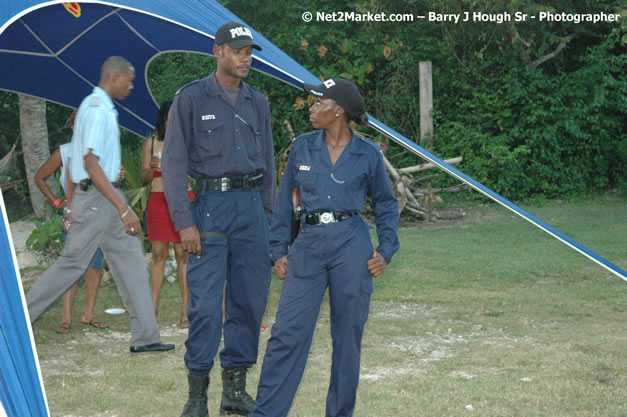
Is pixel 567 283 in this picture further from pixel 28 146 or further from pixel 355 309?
pixel 28 146

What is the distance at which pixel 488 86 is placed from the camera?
635 inches

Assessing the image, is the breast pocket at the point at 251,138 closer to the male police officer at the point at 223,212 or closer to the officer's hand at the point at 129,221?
the male police officer at the point at 223,212

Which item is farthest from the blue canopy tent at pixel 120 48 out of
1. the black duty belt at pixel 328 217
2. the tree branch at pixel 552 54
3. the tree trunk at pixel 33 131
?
the tree branch at pixel 552 54

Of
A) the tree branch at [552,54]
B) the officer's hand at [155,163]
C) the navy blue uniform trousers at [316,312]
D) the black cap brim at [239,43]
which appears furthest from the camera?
the tree branch at [552,54]

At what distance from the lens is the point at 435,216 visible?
1307 cm

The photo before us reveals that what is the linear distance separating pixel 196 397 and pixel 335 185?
135 cm

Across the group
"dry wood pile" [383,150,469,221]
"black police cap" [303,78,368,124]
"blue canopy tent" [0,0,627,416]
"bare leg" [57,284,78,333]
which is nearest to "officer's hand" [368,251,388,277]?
"black police cap" [303,78,368,124]

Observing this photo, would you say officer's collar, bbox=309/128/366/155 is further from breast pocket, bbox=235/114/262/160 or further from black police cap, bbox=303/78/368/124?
breast pocket, bbox=235/114/262/160

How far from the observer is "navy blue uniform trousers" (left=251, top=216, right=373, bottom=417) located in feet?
13.1

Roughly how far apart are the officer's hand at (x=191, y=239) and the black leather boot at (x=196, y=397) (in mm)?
647

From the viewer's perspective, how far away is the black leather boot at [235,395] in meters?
4.65

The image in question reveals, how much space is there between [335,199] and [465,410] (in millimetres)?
1472

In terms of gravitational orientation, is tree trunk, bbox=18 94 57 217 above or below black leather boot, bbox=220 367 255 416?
above

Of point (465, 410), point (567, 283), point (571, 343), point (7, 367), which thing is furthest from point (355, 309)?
point (567, 283)
